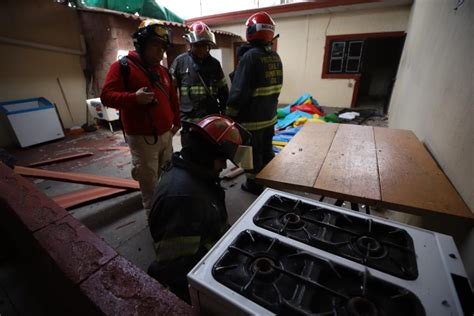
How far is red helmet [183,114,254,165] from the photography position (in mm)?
1173

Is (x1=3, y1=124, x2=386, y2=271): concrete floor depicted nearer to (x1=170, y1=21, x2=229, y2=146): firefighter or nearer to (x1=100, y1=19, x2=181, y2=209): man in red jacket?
(x1=100, y1=19, x2=181, y2=209): man in red jacket

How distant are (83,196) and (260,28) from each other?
281 centimetres

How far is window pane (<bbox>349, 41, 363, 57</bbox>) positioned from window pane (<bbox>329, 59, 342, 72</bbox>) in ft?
1.15

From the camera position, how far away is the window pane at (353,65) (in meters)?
6.30

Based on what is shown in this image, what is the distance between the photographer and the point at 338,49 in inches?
252

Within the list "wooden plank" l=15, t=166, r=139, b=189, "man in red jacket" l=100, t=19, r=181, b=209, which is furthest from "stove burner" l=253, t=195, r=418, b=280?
"wooden plank" l=15, t=166, r=139, b=189

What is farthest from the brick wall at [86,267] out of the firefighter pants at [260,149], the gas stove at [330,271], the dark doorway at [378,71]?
the dark doorway at [378,71]

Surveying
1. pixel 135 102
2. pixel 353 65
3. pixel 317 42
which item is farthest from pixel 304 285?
pixel 317 42

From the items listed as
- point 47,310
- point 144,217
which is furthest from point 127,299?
point 144,217

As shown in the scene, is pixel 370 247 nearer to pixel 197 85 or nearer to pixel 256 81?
pixel 256 81

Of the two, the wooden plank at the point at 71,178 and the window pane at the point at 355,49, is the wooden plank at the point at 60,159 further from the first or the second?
the window pane at the point at 355,49

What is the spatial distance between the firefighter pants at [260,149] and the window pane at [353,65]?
514 centimetres

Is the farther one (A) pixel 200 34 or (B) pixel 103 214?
(B) pixel 103 214

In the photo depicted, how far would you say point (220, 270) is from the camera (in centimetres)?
60
